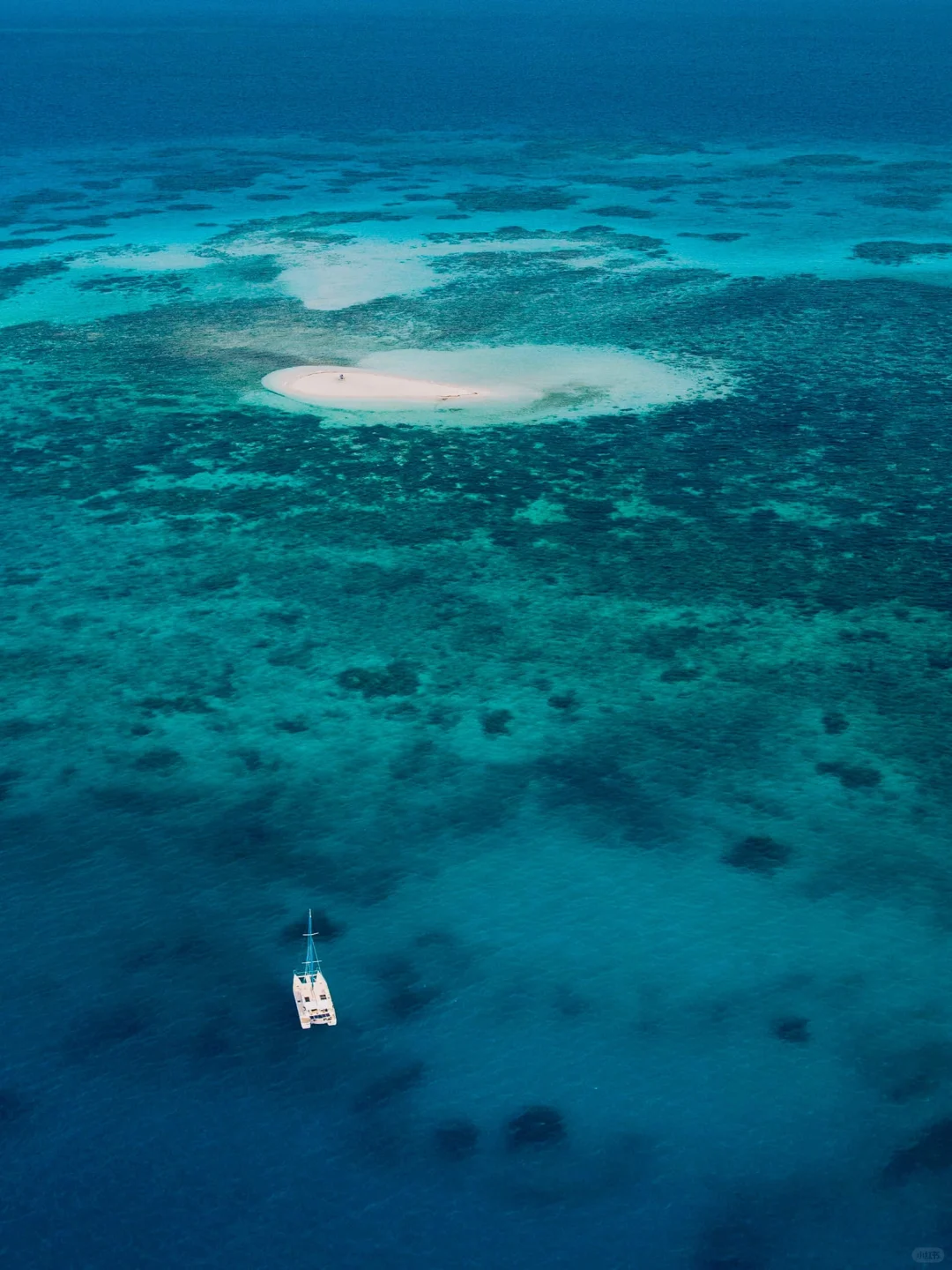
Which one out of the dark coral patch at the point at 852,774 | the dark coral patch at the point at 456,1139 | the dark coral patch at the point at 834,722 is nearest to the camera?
the dark coral patch at the point at 456,1139

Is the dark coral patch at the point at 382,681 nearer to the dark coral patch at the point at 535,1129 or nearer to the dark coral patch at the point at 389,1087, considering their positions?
the dark coral patch at the point at 389,1087

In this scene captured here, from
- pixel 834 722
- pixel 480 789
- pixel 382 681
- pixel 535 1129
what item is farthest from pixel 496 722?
pixel 535 1129

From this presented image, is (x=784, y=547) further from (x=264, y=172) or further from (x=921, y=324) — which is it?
(x=264, y=172)

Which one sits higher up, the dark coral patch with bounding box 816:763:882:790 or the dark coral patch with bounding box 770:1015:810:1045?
the dark coral patch with bounding box 816:763:882:790

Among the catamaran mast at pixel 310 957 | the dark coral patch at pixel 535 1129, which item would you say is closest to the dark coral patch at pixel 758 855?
the dark coral patch at pixel 535 1129

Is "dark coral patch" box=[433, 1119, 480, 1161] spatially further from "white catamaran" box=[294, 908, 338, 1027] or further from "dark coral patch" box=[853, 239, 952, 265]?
"dark coral patch" box=[853, 239, 952, 265]

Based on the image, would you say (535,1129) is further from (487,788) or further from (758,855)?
(487,788)

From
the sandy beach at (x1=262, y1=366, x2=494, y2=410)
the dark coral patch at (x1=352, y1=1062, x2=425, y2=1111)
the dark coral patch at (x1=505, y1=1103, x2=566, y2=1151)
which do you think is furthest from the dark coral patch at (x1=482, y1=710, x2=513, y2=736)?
the sandy beach at (x1=262, y1=366, x2=494, y2=410)
